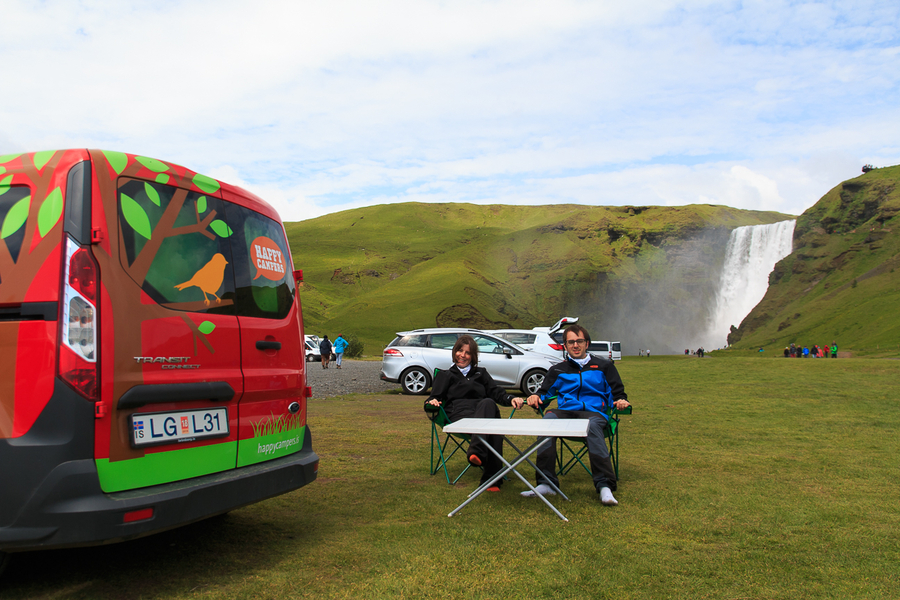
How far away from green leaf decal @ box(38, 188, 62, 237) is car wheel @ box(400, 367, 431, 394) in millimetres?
12762

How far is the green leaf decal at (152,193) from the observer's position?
3.34 m

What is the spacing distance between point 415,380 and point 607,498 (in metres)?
10.9

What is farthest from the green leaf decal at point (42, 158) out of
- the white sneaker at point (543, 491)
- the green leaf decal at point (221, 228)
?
the white sneaker at point (543, 491)

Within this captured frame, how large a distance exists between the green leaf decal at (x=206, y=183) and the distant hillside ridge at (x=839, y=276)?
6695cm

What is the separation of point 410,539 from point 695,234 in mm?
122735

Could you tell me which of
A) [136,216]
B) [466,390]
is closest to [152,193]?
[136,216]

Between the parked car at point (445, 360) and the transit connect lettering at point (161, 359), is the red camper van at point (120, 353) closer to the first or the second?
the transit connect lettering at point (161, 359)

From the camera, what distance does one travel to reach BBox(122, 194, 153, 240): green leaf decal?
3.20 meters

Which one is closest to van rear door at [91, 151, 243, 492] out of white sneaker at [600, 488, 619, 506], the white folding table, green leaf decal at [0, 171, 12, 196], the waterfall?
green leaf decal at [0, 171, 12, 196]

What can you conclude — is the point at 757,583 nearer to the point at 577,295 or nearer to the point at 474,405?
the point at 474,405

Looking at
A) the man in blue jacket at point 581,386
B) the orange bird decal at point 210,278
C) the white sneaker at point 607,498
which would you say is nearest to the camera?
the orange bird decal at point 210,278

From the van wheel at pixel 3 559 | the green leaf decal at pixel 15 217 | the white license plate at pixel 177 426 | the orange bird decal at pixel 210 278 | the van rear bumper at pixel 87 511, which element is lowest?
the van wheel at pixel 3 559

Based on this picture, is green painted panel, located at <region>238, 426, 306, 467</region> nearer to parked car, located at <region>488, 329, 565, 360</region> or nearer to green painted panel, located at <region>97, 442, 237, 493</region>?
green painted panel, located at <region>97, 442, 237, 493</region>

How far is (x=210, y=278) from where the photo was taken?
141 inches
